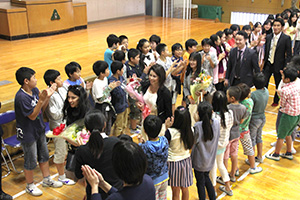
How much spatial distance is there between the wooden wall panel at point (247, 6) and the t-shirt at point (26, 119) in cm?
1444

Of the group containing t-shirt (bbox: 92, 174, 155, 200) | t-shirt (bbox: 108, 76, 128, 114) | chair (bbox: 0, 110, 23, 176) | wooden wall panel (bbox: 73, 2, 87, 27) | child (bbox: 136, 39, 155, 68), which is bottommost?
chair (bbox: 0, 110, 23, 176)

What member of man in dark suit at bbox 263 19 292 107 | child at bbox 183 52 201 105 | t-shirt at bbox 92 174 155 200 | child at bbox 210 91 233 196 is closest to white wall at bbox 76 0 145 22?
man in dark suit at bbox 263 19 292 107

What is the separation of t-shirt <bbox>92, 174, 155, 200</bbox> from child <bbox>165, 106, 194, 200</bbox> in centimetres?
97

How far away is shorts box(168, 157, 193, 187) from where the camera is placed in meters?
2.97

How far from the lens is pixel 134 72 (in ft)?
15.8

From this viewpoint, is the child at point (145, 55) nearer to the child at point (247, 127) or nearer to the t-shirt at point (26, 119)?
the child at point (247, 127)

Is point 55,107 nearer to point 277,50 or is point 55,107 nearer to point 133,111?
point 133,111

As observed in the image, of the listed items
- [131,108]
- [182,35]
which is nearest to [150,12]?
[182,35]

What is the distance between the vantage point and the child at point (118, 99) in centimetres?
419

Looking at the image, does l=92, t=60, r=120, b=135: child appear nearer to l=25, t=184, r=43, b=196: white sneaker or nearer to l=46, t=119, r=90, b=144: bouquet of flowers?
l=46, t=119, r=90, b=144: bouquet of flowers

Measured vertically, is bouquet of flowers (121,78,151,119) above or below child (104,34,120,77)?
below

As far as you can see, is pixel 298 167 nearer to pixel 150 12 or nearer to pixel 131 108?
pixel 131 108

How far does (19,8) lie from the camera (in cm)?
870

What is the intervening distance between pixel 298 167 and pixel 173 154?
2.40m
